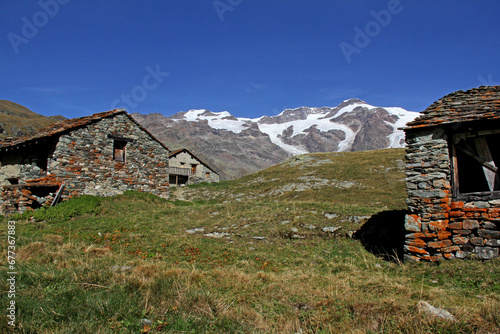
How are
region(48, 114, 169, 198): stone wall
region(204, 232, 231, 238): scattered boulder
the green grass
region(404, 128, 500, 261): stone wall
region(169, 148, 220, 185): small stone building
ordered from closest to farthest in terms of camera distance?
the green grass, region(404, 128, 500, 261): stone wall, region(204, 232, 231, 238): scattered boulder, region(48, 114, 169, 198): stone wall, region(169, 148, 220, 185): small stone building

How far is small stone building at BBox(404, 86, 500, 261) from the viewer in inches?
336

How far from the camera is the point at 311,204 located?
16.7 meters

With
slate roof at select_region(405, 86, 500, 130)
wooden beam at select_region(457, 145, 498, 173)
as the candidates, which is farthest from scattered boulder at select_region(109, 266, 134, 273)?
wooden beam at select_region(457, 145, 498, 173)

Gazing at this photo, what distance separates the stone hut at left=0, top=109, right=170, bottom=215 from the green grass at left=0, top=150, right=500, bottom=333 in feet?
10.9

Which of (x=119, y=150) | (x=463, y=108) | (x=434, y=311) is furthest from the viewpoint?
(x=119, y=150)

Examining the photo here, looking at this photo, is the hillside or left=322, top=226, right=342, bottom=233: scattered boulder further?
the hillside

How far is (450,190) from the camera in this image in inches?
352

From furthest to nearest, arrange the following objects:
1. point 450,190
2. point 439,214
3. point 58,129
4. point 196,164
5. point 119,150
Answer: point 196,164
point 119,150
point 58,129
point 450,190
point 439,214

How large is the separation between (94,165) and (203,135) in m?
164

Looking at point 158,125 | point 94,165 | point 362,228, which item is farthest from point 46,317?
point 158,125

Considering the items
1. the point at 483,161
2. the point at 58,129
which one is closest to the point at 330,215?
the point at 483,161

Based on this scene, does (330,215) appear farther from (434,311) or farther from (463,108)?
(434,311)

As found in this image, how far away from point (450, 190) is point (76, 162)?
772 inches

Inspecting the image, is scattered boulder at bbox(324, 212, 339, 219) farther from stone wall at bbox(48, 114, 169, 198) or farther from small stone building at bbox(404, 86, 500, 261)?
stone wall at bbox(48, 114, 169, 198)
